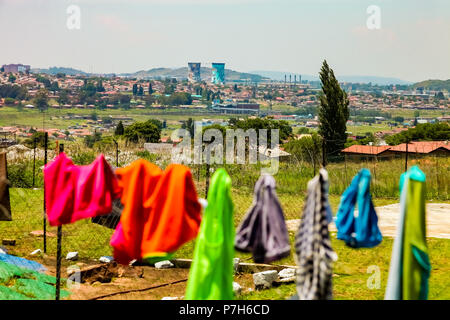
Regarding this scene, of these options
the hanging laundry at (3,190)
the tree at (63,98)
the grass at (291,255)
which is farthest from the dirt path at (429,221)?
the tree at (63,98)

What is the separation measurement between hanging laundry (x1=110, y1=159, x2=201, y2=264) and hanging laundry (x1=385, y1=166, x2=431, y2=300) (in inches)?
57.9

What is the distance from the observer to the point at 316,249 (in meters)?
4.23

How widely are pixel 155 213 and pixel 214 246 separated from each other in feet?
1.94

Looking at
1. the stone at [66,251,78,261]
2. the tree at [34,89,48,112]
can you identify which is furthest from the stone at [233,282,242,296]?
the tree at [34,89,48,112]

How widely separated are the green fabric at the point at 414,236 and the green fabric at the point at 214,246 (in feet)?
4.12

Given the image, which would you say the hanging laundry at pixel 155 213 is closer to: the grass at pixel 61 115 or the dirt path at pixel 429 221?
the dirt path at pixel 429 221

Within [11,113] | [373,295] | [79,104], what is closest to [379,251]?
[373,295]

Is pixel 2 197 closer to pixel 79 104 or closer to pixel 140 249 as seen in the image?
pixel 140 249

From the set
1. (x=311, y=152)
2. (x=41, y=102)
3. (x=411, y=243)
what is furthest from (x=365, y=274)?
(x=41, y=102)

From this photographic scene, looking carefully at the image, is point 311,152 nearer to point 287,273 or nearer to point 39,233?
point 39,233

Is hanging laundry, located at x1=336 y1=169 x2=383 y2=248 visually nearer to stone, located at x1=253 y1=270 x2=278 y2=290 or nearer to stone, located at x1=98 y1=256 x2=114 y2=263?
stone, located at x1=253 y1=270 x2=278 y2=290

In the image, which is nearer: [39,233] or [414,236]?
[414,236]

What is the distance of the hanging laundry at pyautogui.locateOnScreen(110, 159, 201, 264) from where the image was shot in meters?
4.57
